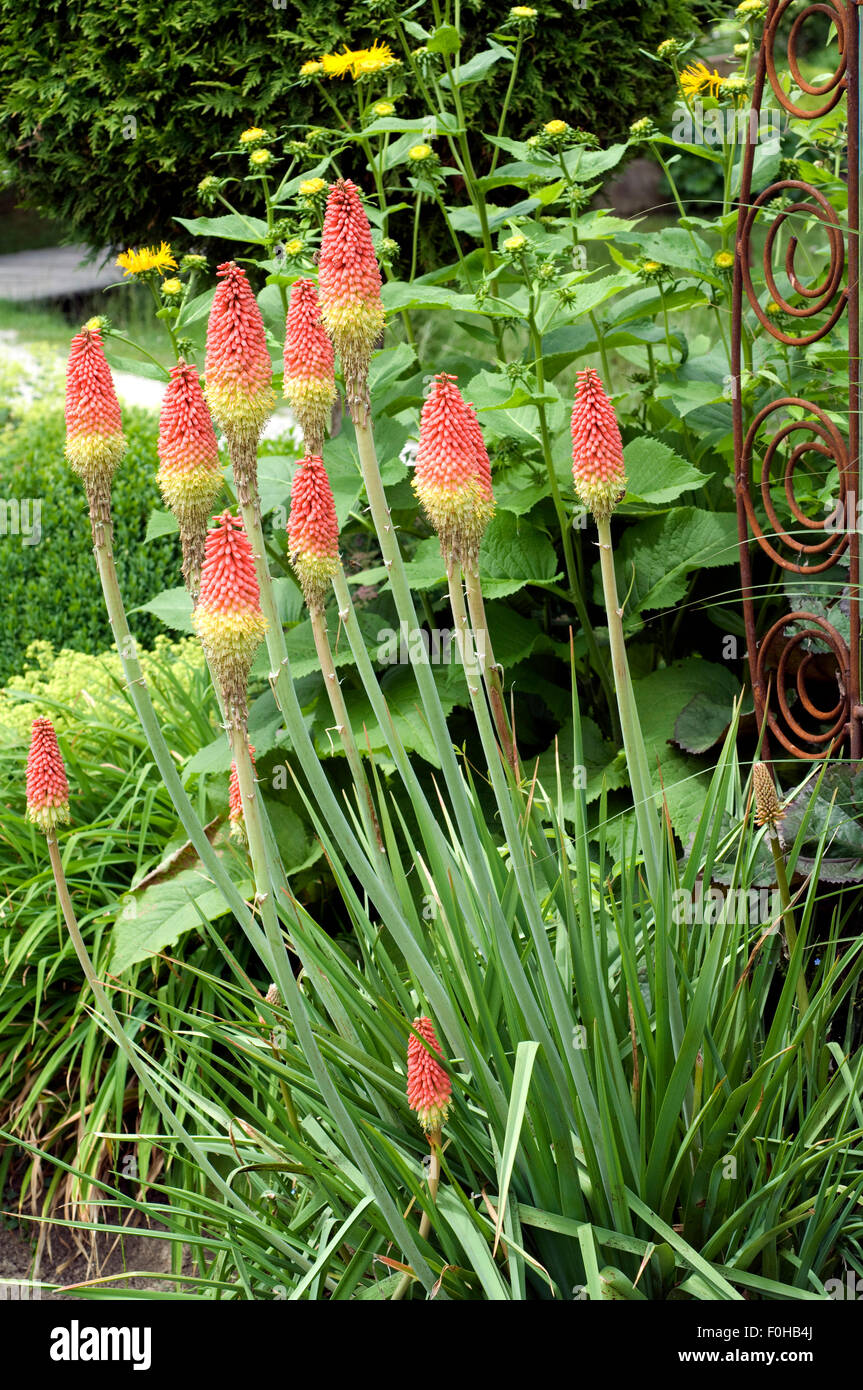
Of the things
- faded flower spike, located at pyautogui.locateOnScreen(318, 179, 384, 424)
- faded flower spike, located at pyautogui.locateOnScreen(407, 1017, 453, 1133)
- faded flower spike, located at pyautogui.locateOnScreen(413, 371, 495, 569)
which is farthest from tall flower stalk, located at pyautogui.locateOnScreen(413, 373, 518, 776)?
faded flower spike, located at pyautogui.locateOnScreen(407, 1017, 453, 1133)

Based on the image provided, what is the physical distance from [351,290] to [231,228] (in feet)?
7.72

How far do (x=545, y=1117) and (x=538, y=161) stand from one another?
2.87 m

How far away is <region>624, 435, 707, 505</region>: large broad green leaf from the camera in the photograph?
138 inches

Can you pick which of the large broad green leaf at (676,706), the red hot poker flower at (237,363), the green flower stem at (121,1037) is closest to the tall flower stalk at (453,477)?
the red hot poker flower at (237,363)

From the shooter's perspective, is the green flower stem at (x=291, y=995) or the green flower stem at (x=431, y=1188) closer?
the green flower stem at (x=291, y=995)

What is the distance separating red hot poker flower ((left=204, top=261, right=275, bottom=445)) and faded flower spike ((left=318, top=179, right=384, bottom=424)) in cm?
11

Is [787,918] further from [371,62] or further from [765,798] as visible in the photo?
[371,62]

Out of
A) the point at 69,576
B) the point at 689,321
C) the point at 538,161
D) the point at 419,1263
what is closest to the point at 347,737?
the point at 419,1263

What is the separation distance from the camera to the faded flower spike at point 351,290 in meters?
1.76

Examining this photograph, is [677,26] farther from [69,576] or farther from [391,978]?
[391,978]

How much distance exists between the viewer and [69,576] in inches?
257

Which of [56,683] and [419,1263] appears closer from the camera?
[419,1263]

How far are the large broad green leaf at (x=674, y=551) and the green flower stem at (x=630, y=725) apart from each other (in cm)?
147

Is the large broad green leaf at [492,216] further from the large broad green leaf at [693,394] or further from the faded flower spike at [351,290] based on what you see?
the faded flower spike at [351,290]
